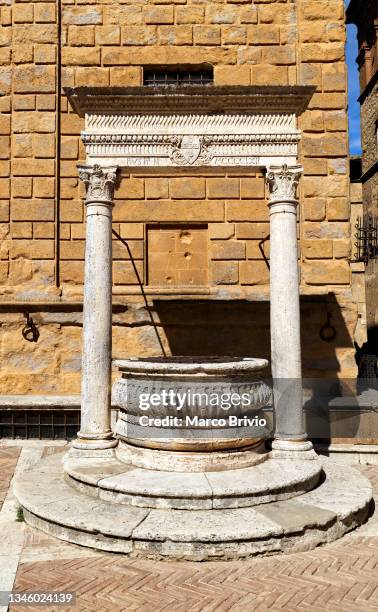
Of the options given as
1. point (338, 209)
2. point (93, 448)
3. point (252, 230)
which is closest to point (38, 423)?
point (93, 448)

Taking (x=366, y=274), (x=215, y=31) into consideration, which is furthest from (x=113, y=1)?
(x=366, y=274)

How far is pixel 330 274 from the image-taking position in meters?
9.77

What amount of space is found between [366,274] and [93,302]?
18279mm

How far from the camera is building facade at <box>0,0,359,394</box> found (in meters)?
9.70

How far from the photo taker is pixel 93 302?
22.1ft

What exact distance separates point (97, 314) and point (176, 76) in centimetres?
606

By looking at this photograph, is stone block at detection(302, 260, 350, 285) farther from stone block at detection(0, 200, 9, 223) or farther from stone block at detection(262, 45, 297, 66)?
stone block at detection(0, 200, 9, 223)

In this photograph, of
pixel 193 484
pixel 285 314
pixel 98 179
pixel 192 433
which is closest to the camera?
pixel 193 484

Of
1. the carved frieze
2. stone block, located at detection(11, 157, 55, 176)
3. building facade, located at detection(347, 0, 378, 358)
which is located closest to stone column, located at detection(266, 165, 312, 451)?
the carved frieze

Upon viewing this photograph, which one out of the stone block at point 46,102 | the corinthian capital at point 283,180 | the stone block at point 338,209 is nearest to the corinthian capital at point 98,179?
the corinthian capital at point 283,180

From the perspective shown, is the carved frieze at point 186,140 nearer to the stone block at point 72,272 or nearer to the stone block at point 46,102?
the stone block at point 72,272

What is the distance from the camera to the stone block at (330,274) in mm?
9758

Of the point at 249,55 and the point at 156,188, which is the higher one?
the point at 249,55

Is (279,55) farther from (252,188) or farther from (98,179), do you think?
(98,179)
